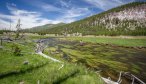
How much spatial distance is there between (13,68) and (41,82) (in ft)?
19.1

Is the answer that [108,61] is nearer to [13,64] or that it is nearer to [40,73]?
[40,73]

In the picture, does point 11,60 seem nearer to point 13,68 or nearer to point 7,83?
point 13,68

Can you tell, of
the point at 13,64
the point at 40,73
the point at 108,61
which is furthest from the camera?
the point at 108,61

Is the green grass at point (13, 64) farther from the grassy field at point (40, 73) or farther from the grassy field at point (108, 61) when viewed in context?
the grassy field at point (108, 61)

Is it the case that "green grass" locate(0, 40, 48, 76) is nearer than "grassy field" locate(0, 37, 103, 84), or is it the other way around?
"grassy field" locate(0, 37, 103, 84)

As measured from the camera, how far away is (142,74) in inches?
1449

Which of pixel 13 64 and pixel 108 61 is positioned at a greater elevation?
pixel 13 64

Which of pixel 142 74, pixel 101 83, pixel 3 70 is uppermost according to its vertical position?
pixel 3 70

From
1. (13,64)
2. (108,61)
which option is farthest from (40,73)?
(108,61)

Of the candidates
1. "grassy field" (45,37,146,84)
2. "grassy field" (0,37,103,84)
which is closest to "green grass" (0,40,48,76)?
"grassy field" (0,37,103,84)

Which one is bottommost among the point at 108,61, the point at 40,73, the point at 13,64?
the point at 108,61

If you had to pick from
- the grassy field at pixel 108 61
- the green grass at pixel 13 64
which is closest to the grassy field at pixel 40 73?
the green grass at pixel 13 64

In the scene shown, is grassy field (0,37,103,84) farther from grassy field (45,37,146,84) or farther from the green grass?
A: grassy field (45,37,146,84)

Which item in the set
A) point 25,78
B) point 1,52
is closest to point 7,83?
point 25,78
